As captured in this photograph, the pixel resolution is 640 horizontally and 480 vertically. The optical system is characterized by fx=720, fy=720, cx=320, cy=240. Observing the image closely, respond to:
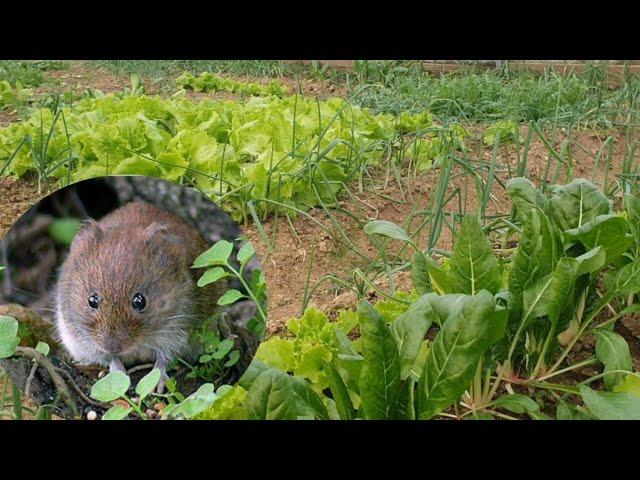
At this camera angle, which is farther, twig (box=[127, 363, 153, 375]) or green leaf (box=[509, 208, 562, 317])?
green leaf (box=[509, 208, 562, 317])

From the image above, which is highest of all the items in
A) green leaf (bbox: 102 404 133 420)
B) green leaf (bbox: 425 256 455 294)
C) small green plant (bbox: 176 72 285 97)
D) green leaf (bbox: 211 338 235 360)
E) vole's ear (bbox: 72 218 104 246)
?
small green plant (bbox: 176 72 285 97)

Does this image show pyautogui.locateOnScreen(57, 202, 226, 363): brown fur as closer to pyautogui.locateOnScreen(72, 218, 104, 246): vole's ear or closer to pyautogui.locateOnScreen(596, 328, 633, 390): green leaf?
pyautogui.locateOnScreen(72, 218, 104, 246): vole's ear

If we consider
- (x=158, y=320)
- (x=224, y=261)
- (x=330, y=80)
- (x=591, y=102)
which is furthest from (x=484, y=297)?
(x=330, y=80)

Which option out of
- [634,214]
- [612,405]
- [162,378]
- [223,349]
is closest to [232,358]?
[223,349]

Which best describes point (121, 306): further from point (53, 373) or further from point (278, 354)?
point (278, 354)

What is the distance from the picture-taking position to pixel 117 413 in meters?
1.31

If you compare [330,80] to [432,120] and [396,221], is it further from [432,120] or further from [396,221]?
[396,221]

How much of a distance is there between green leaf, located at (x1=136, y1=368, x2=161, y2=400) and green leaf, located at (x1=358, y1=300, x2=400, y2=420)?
386 millimetres

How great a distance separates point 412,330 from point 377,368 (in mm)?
107

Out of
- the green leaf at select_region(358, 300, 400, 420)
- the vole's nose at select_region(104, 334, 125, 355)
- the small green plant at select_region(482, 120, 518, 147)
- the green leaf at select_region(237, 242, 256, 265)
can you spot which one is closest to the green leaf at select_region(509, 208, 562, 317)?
the green leaf at select_region(358, 300, 400, 420)

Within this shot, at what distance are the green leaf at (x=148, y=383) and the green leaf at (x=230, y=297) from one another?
0.17 metres

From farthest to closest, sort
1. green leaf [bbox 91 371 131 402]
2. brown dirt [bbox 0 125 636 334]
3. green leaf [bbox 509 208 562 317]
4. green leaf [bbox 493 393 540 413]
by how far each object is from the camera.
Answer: brown dirt [bbox 0 125 636 334], green leaf [bbox 509 208 562 317], green leaf [bbox 493 393 540 413], green leaf [bbox 91 371 131 402]

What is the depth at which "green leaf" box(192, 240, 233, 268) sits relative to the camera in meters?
Result: 1.37

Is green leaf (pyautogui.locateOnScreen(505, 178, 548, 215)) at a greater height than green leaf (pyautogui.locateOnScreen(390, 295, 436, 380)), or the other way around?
green leaf (pyautogui.locateOnScreen(505, 178, 548, 215))
